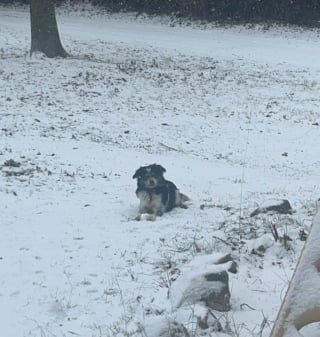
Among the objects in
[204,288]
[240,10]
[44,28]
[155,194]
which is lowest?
[155,194]

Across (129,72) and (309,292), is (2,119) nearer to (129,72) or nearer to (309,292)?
(129,72)

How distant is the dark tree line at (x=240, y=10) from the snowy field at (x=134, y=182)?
6374mm

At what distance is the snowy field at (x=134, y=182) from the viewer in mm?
4969

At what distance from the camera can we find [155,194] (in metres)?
8.00

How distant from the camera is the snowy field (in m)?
4.97

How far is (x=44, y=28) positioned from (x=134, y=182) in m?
11.4

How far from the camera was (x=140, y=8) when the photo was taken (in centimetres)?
3388

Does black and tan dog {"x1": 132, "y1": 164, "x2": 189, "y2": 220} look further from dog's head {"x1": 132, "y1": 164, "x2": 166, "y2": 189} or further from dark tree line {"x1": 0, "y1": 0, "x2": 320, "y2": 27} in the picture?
dark tree line {"x1": 0, "y1": 0, "x2": 320, "y2": 27}

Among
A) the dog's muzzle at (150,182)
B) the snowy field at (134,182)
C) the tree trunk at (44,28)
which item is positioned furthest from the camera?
the tree trunk at (44,28)

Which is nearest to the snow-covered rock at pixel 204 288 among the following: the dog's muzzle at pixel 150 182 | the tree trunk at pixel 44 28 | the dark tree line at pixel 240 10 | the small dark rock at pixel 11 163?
the dog's muzzle at pixel 150 182

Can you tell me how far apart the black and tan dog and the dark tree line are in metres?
23.4

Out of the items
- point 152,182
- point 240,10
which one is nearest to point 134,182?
point 152,182

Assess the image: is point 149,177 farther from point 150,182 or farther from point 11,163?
point 11,163

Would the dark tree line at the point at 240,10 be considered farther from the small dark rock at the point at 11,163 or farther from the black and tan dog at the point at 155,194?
the black and tan dog at the point at 155,194
